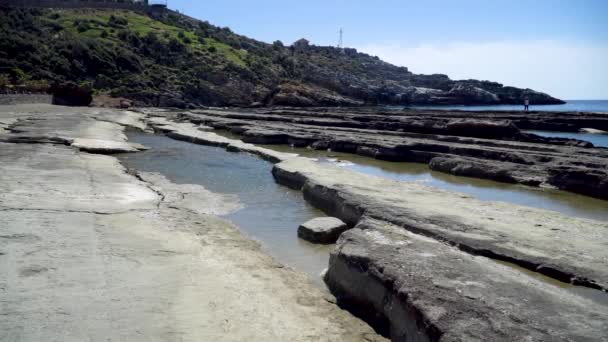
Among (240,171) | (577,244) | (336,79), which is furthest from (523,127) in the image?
(336,79)

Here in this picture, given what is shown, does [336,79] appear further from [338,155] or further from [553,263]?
[553,263]

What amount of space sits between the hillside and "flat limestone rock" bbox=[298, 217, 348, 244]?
32.7 m

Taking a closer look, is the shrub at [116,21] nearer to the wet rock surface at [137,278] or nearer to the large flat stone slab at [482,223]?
the wet rock surface at [137,278]

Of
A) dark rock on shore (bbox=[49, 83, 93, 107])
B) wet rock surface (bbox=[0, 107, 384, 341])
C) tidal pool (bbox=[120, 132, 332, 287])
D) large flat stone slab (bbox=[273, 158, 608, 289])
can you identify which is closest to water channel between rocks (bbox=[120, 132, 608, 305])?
tidal pool (bbox=[120, 132, 332, 287])

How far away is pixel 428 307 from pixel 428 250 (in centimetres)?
143

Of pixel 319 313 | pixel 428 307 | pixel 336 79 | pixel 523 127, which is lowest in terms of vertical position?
pixel 319 313

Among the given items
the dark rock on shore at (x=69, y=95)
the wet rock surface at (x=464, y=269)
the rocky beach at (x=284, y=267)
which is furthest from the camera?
the dark rock on shore at (x=69, y=95)

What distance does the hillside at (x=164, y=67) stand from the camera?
43750 millimetres

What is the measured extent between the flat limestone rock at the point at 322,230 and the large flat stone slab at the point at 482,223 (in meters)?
0.50

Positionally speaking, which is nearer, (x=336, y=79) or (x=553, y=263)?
(x=553, y=263)

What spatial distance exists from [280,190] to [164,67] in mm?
A: 47647

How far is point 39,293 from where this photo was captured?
13.4 feet

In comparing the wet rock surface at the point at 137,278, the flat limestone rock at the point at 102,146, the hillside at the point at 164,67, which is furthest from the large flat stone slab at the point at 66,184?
the hillside at the point at 164,67

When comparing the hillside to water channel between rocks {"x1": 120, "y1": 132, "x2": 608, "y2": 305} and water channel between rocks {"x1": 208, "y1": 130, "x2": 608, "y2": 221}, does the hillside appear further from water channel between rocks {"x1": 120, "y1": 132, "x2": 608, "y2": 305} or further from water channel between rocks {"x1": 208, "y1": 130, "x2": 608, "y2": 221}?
water channel between rocks {"x1": 208, "y1": 130, "x2": 608, "y2": 221}
